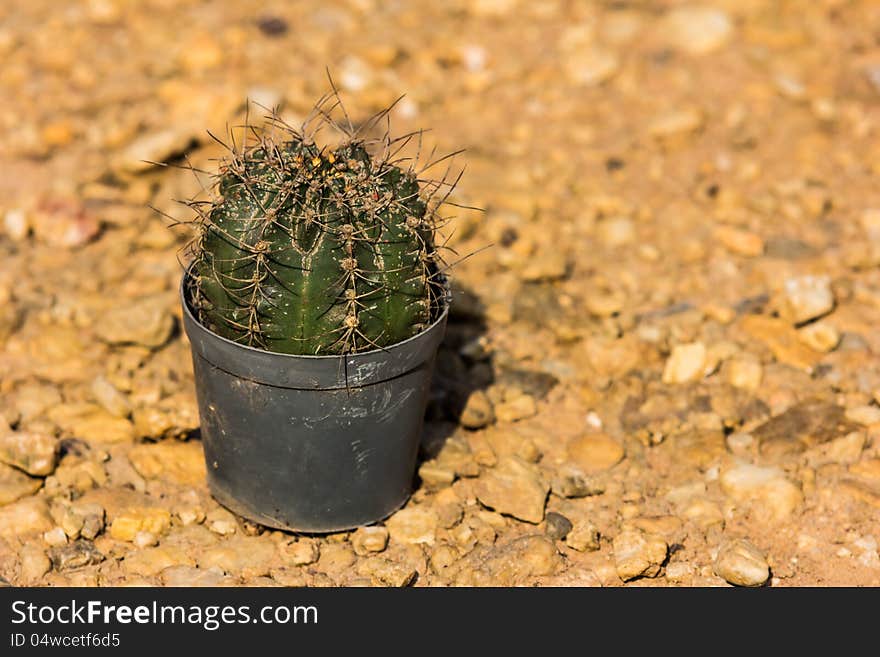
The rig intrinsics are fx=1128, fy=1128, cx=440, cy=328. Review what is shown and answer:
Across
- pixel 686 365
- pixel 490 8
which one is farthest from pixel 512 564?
pixel 490 8

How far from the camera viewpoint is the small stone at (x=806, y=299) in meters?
5.04

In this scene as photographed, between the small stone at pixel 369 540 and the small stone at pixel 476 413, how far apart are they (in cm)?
70

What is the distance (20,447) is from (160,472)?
504 millimetres

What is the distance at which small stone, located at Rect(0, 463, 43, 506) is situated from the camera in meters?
3.96

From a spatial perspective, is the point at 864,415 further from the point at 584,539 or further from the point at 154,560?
the point at 154,560

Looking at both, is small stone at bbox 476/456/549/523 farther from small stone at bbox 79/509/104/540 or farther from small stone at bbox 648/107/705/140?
small stone at bbox 648/107/705/140

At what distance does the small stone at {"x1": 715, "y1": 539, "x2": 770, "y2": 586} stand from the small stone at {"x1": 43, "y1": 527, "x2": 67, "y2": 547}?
2.22 meters

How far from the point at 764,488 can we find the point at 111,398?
2.54m

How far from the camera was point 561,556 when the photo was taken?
3.92 m

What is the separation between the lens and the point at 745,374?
187 inches

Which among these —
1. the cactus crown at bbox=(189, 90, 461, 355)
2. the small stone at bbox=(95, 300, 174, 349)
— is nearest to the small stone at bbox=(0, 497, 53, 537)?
the cactus crown at bbox=(189, 90, 461, 355)

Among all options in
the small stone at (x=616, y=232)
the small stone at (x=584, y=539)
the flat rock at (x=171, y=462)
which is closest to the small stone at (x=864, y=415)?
the small stone at (x=584, y=539)

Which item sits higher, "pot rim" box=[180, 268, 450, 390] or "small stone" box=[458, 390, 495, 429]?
"pot rim" box=[180, 268, 450, 390]

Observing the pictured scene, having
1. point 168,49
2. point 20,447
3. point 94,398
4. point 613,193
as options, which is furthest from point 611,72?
point 20,447
